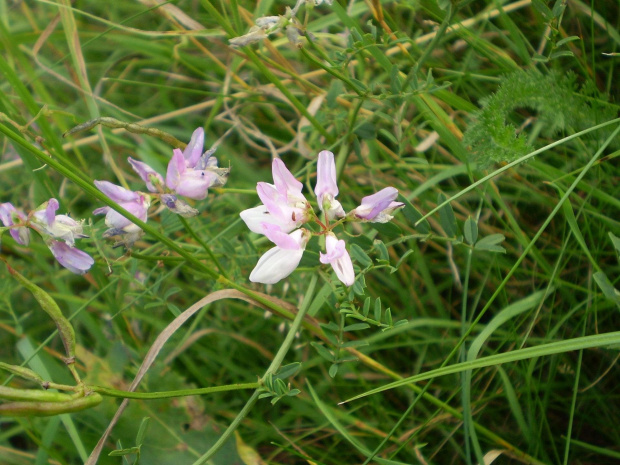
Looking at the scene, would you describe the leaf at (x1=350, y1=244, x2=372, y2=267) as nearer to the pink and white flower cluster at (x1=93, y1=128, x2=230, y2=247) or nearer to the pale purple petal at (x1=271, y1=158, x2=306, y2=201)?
the pale purple petal at (x1=271, y1=158, x2=306, y2=201)

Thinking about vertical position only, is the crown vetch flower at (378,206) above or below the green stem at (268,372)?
above

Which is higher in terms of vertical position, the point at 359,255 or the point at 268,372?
the point at 359,255

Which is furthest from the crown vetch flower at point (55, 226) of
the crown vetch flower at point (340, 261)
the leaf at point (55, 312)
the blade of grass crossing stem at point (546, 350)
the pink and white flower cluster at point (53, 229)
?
the blade of grass crossing stem at point (546, 350)

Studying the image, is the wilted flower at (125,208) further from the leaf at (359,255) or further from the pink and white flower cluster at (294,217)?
the leaf at (359,255)

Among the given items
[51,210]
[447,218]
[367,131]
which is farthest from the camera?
[367,131]

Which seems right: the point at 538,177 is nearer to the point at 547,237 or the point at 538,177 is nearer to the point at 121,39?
the point at 547,237

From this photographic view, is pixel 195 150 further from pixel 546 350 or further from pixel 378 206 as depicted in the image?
pixel 546 350

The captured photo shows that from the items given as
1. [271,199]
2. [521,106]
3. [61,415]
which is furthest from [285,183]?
[61,415]
